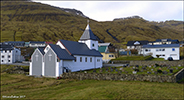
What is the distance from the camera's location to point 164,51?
202 feet

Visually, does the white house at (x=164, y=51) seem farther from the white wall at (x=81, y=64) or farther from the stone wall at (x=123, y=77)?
the stone wall at (x=123, y=77)

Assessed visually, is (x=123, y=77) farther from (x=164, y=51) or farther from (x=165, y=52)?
(x=164, y=51)

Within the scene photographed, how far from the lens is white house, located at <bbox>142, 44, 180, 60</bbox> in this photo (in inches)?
2316

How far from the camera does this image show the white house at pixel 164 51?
58.8 meters

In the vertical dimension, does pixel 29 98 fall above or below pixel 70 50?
below

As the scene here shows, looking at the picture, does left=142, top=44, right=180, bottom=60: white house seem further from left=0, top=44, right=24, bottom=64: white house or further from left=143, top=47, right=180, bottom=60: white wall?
left=0, top=44, right=24, bottom=64: white house

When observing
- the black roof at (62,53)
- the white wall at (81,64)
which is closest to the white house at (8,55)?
the black roof at (62,53)

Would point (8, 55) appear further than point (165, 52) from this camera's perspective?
Yes

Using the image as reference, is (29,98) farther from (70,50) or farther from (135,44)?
(135,44)

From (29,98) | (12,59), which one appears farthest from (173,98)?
(12,59)

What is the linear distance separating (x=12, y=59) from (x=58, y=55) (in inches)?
1604

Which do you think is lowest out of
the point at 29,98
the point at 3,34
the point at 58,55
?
the point at 29,98

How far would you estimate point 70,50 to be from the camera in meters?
35.2

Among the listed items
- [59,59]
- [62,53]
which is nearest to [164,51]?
[62,53]
